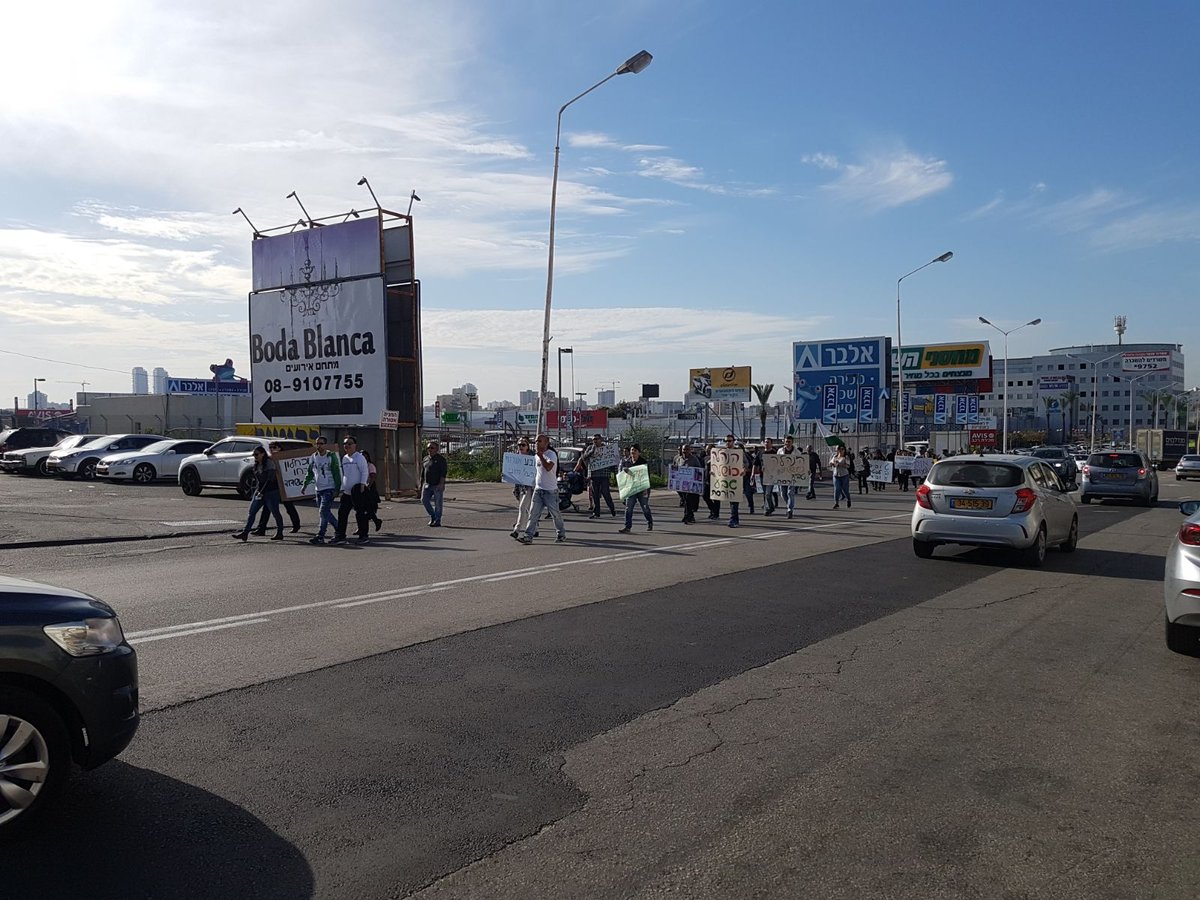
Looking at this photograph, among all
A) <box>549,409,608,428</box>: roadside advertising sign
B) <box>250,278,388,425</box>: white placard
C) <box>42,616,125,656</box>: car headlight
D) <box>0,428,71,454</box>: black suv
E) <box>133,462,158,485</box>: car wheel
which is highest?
<box>250,278,388,425</box>: white placard

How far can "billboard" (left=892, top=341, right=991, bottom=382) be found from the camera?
6906cm

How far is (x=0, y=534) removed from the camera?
15.6 m

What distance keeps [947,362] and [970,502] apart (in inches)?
2394

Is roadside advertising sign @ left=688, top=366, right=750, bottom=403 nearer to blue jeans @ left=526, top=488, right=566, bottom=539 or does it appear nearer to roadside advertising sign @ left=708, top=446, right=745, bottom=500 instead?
roadside advertising sign @ left=708, top=446, right=745, bottom=500

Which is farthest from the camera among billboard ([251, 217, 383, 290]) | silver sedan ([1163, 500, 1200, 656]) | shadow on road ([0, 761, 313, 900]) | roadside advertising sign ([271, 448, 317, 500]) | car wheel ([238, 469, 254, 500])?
billboard ([251, 217, 383, 290])

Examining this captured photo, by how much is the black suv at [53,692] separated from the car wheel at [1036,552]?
1206cm

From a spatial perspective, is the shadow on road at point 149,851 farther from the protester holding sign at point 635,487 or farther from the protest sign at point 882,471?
the protest sign at point 882,471

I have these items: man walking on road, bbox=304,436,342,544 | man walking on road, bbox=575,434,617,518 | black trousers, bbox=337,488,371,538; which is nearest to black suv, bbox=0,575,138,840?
black trousers, bbox=337,488,371,538

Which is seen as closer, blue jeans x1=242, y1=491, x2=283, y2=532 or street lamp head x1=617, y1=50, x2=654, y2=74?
blue jeans x1=242, y1=491, x2=283, y2=532

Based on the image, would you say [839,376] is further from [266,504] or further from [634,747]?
[634,747]

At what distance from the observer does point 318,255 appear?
2747 centimetres

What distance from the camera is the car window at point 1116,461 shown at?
28.5 meters

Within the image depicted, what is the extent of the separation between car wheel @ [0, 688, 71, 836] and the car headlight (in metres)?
0.24

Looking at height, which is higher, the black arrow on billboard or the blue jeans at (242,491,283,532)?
the black arrow on billboard
